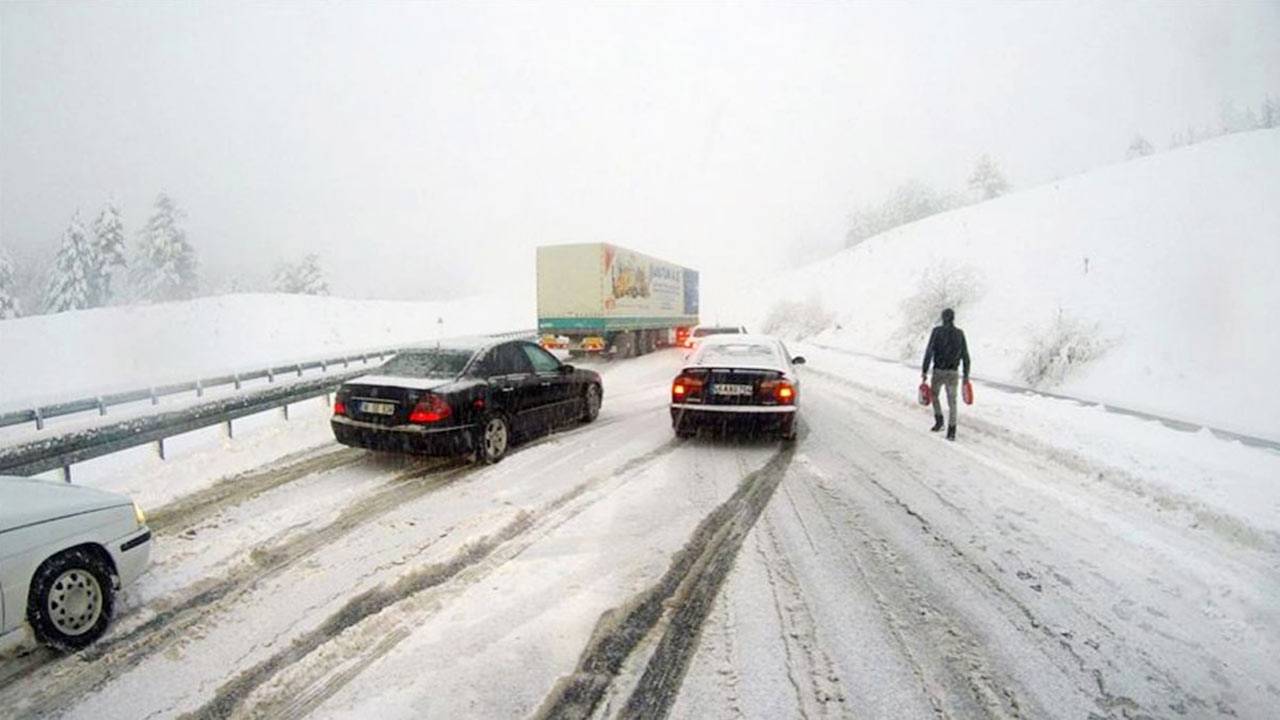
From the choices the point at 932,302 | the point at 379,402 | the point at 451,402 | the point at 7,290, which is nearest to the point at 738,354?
the point at 451,402

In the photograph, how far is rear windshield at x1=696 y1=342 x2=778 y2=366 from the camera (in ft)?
26.6

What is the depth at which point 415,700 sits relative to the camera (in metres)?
2.73

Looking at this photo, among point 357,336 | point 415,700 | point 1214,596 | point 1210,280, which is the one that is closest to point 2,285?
point 357,336

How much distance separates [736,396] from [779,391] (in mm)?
565

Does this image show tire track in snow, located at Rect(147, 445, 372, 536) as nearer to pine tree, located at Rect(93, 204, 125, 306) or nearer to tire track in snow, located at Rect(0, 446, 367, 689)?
tire track in snow, located at Rect(0, 446, 367, 689)

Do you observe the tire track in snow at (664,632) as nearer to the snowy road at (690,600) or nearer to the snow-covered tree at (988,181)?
the snowy road at (690,600)

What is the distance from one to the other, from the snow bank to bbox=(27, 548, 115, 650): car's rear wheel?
1747 centimetres

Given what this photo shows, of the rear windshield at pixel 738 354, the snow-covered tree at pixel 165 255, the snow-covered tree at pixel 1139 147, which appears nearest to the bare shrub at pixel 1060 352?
the rear windshield at pixel 738 354

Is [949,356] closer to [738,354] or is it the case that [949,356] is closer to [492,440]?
[738,354]

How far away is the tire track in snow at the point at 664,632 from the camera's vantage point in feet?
8.95

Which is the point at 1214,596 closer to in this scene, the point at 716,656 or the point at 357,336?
the point at 716,656

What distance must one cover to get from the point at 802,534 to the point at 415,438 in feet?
13.7

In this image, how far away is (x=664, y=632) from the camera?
3326 millimetres

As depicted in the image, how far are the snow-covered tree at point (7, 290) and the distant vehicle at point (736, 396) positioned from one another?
2406 inches
